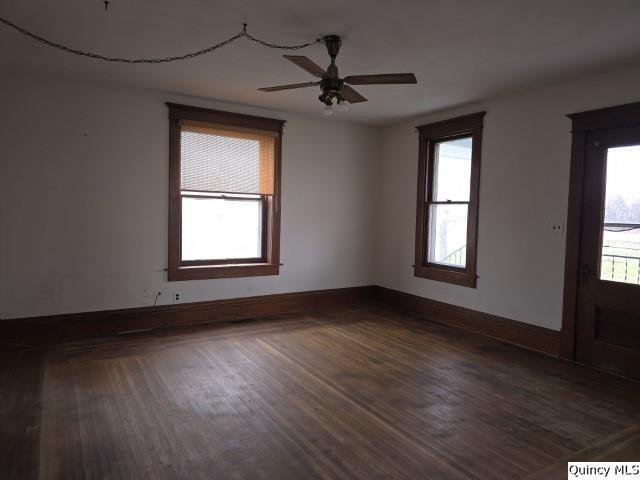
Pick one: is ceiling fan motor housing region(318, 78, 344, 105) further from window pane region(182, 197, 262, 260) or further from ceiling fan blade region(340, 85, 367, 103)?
window pane region(182, 197, 262, 260)

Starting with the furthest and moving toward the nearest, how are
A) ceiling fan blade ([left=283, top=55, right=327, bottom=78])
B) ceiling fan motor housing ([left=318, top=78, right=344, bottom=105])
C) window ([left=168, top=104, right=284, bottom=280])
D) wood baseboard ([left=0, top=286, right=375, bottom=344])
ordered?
window ([left=168, top=104, right=284, bottom=280]), wood baseboard ([left=0, top=286, right=375, bottom=344]), ceiling fan motor housing ([left=318, top=78, right=344, bottom=105]), ceiling fan blade ([left=283, top=55, right=327, bottom=78])

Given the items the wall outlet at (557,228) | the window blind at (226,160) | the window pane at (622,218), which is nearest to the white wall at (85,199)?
the window blind at (226,160)

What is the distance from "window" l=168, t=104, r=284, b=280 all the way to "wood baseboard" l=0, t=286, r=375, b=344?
39cm

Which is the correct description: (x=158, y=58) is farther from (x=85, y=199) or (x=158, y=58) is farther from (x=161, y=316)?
(x=161, y=316)

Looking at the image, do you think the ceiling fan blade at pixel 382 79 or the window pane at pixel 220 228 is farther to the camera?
the window pane at pixel 220 228

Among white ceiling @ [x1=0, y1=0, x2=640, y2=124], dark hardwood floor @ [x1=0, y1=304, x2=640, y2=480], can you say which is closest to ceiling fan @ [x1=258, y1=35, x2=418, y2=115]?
white ceiling @ [x1=0, y1=0, x2=640, y2=124]

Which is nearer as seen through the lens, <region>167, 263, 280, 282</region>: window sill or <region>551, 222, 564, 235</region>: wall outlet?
<region>551, 222, 564, 235</region>: wall outlet

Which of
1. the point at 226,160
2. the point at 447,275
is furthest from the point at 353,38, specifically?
the point at 447,275

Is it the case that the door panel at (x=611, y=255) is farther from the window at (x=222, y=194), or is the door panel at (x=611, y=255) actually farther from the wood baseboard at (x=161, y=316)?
the window at (x=222, y=194)

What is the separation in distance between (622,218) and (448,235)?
209 cm

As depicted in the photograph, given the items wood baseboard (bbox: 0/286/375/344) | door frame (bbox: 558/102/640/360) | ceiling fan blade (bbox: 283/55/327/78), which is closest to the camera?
ceiling fan blade (bbox: 283/55/327/78)

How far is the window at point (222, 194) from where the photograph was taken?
505 centimetres

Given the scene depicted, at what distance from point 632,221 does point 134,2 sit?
4.24m

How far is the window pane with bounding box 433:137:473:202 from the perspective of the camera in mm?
5359
